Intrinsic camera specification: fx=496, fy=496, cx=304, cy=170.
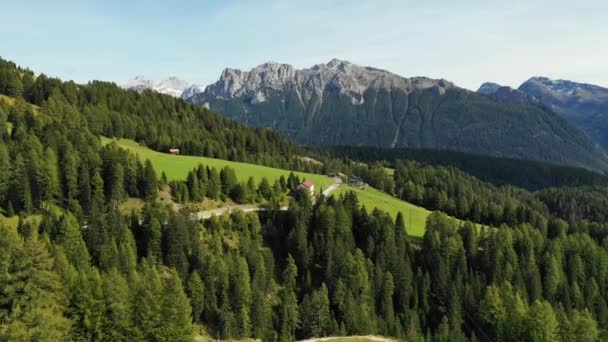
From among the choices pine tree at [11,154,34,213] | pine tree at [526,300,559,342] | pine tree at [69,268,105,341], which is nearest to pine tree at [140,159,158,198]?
pine tree at [11,154,34,213]

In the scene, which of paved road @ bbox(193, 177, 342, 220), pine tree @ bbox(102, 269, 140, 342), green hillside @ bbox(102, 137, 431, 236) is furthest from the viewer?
green hillside @ bbox(102, 137, 431, 236)

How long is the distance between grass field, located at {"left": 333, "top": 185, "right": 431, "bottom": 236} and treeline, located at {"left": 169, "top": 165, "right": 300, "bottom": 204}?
3045 centimetres

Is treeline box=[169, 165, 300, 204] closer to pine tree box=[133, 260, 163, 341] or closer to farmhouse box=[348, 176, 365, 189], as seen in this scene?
farmhouse box=[348, 176, 365, 189]

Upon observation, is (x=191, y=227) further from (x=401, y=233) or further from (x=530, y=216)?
(x=530, y=216)

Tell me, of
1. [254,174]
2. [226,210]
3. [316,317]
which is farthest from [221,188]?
[316,317]

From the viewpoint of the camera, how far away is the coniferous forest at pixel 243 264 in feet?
232

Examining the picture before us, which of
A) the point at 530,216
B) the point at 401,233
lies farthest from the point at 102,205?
the point at 530,216

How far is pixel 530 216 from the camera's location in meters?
172

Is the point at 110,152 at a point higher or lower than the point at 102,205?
higher

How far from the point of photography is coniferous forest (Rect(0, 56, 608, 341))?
7062cm

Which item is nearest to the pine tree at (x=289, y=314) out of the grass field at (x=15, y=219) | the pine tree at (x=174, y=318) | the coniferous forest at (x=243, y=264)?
the coniferous forest at (x=243, y=264)

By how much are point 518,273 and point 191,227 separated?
78.8m

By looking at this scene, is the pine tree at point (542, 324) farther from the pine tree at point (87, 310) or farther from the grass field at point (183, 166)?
the grass field at point (183, 166)

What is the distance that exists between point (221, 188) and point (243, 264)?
115 feet
